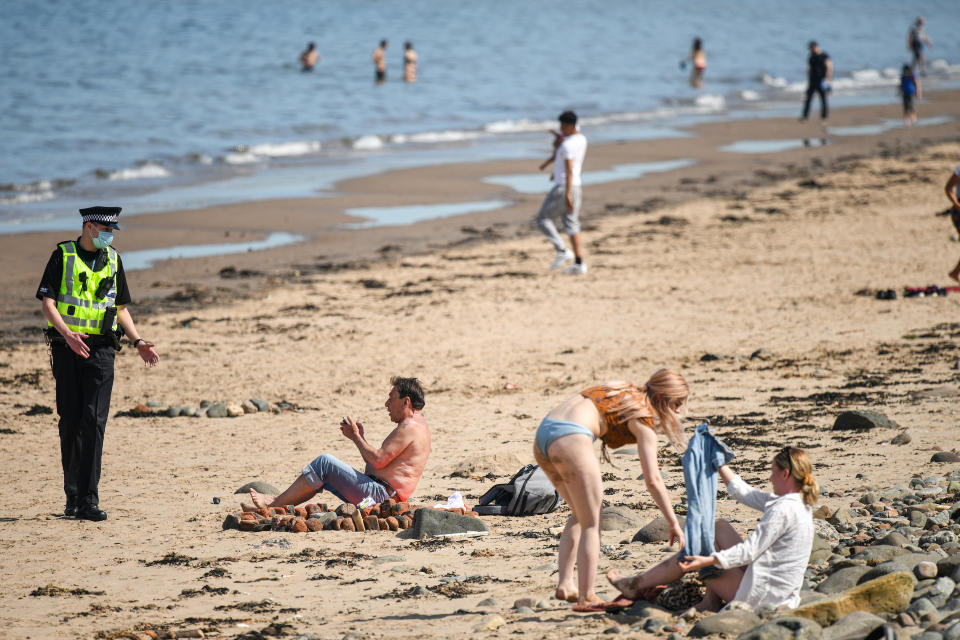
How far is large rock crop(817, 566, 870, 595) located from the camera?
5457 mm

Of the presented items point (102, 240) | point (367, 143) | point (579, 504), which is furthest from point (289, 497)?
point (367, 143)

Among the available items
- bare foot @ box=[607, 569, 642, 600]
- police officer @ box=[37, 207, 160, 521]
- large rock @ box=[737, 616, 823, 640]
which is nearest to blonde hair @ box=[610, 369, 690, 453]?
bare foot @ box=[607, 569, 642, 600]

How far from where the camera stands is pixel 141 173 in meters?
24.5

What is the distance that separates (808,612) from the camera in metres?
4.90

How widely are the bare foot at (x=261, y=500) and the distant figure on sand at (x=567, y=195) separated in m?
7.55

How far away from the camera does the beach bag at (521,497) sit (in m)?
7.36

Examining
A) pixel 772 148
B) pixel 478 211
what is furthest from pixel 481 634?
pixel 772 148

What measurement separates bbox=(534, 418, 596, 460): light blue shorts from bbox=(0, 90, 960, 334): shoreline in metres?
9.11

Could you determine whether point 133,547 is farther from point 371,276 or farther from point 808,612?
point 371,276

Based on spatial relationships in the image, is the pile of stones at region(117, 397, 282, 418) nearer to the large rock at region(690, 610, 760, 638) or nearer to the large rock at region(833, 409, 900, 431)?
the large rock at region(833, 409, 900, 431)

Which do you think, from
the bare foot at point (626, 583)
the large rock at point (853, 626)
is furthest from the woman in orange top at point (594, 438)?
the large rock at point (853, 626)

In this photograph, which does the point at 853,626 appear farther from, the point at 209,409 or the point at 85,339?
the point at 209,409

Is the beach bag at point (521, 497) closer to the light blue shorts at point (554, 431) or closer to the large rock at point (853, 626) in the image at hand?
the light blue shorts at point (554, 431)

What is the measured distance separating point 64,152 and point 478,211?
40.7ft
